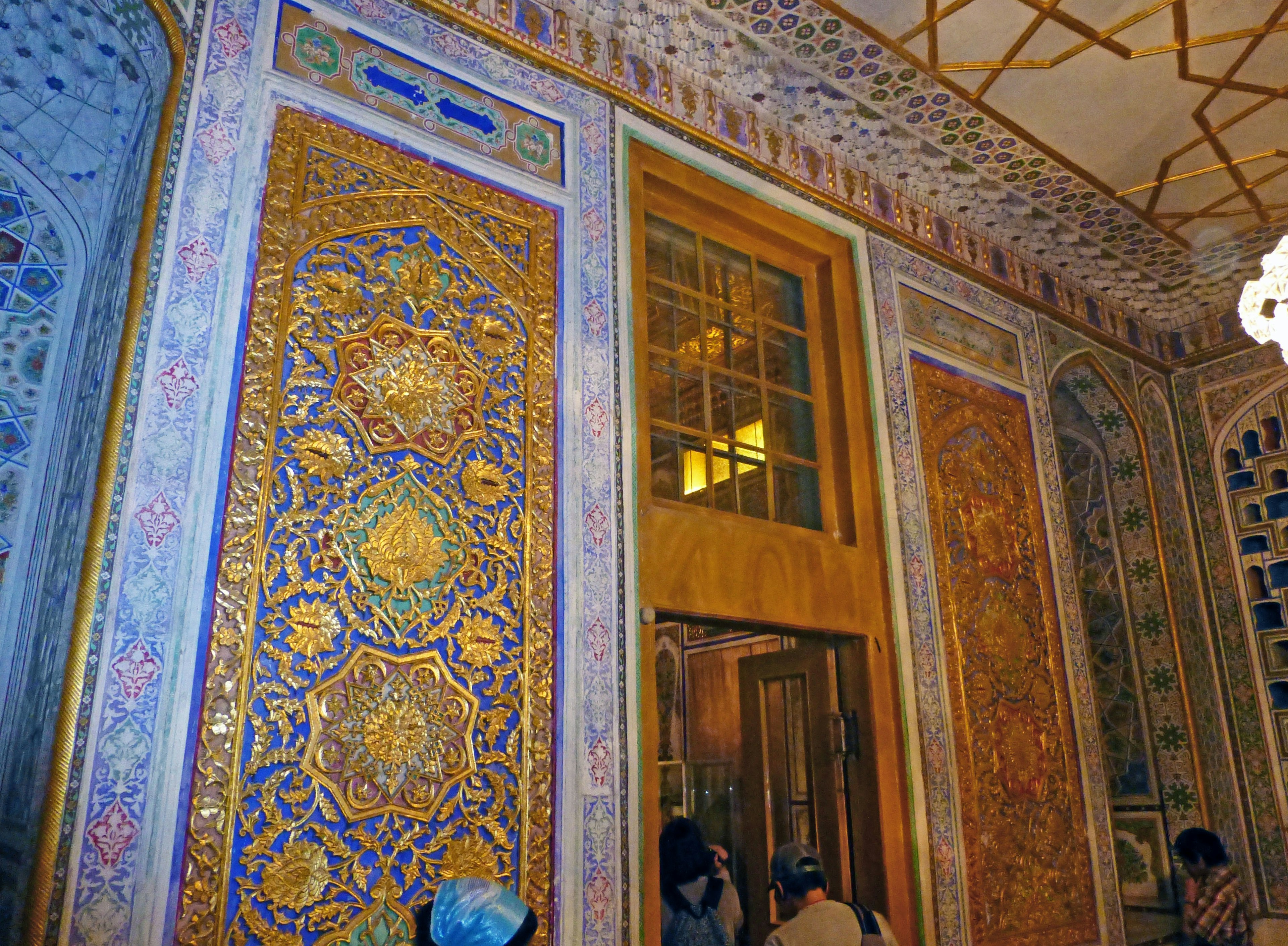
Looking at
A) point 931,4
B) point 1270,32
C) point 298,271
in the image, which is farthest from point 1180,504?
point 298,271

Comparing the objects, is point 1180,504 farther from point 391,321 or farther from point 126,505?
point 126,505

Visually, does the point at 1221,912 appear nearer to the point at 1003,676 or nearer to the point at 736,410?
the point at 1003,676

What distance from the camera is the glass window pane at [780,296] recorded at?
450cm

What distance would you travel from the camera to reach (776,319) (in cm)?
450

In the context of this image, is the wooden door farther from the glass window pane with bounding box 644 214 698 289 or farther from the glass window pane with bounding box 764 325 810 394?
the glass window pane with bounding box 644 214 698 289

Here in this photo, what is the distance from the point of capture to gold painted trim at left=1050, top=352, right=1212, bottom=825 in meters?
5.68

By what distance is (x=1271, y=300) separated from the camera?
3395 mm

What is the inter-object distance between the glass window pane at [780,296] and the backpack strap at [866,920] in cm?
264

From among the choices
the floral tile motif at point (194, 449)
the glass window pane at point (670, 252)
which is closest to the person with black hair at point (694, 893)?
the floral tile motif at point (194, 449)

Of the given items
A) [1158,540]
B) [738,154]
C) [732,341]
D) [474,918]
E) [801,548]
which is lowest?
[474,918]

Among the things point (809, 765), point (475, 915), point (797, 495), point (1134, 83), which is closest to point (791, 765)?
point (809, 765)

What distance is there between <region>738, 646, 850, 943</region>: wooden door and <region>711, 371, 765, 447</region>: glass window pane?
3.23 ft

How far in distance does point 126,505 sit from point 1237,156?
552cm

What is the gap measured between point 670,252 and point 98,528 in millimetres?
2591
